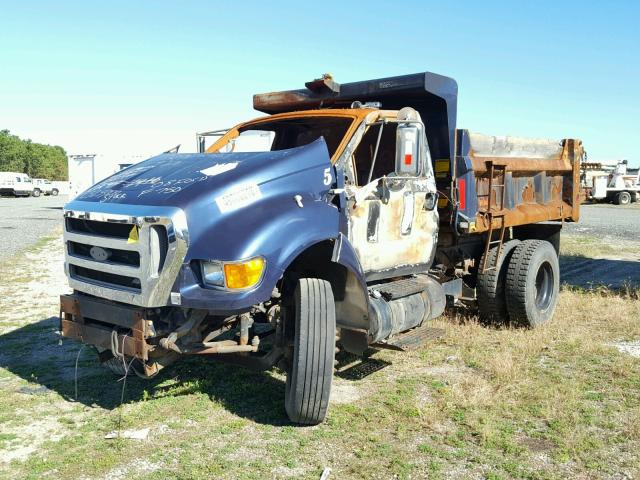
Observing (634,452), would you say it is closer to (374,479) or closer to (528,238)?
(374,479)

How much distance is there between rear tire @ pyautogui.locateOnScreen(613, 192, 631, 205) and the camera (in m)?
36.2

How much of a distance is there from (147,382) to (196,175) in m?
2.07

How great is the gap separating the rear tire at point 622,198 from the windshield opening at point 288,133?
34186 millimetres

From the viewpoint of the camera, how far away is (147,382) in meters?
5.53

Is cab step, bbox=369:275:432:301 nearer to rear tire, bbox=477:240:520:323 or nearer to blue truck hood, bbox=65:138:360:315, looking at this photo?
blue truck hood, bbox=65:138:360:315

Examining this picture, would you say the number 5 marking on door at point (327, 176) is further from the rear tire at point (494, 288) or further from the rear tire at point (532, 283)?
the rear tire at point (532, 283)

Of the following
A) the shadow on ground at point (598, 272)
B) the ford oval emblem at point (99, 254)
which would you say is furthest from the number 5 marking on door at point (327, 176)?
the shadow on ground at point (598, 272)

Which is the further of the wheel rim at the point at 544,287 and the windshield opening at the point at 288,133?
the wheel rim at the point at 544,287

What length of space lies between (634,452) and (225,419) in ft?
9.07

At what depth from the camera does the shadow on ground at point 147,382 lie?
502 cm

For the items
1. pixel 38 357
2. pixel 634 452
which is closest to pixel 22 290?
pixel 38 357

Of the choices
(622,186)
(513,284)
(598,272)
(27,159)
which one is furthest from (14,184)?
(513,284)

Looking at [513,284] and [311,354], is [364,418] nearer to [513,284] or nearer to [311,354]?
[311,354]

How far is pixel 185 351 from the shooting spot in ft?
14.1
